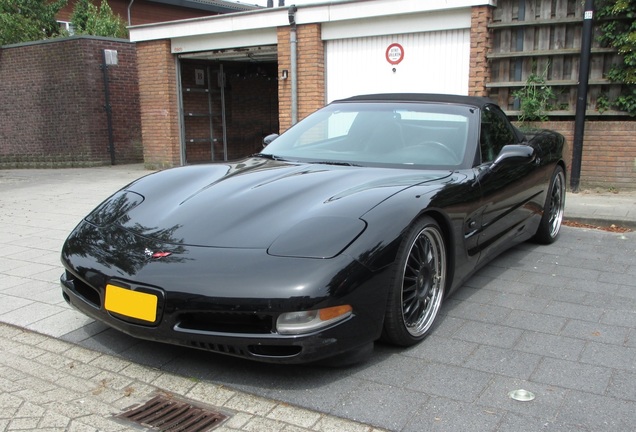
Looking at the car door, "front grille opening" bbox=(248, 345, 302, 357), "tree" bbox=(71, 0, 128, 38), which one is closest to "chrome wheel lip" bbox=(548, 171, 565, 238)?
the car door

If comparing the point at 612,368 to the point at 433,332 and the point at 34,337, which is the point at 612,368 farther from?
the point at 34,337

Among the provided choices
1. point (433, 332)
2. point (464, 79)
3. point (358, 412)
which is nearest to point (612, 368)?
point (433, 332)

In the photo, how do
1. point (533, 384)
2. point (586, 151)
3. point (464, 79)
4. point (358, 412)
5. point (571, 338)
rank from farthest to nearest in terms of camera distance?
1. point (464, 79)
2. point (586, 151)
3. point (571, 338)
4. point (533, 384)
5. point (358, 412)

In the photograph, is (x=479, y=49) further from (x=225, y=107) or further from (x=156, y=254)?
(x=225, y=107)

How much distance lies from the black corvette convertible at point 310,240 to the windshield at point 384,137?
0.01 m

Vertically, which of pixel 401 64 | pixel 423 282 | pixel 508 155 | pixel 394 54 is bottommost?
pixel 423 282

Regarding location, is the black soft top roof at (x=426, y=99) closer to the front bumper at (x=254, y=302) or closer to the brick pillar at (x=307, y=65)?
the front bumper at (x=254, y=302)

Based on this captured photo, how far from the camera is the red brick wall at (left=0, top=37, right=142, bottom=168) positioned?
13.3m

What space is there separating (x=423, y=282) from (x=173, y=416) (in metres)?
1.49

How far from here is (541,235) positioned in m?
5.36

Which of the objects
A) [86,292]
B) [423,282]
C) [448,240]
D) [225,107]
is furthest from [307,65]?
[86,292]

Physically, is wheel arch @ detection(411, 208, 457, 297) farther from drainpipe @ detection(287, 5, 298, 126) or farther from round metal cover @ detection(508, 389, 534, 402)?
drainpipe @ detection(287, 5, 298, 126)

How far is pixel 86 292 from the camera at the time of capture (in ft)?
10.1

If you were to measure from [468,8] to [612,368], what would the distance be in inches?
261
